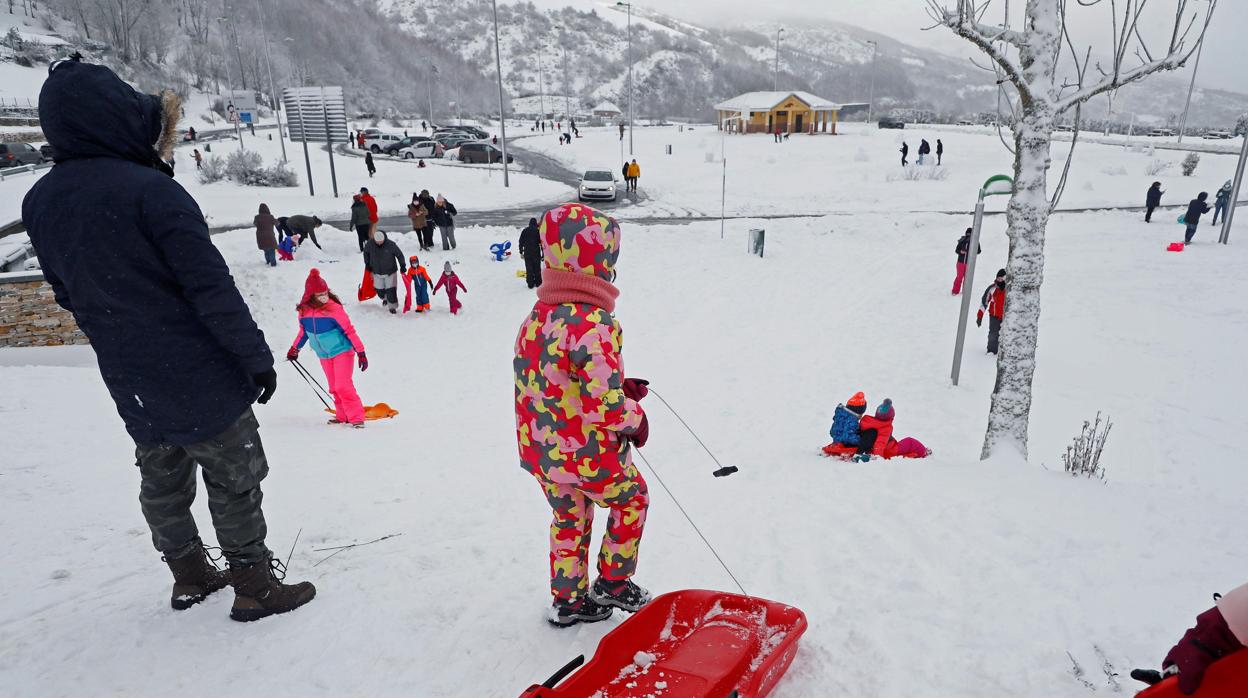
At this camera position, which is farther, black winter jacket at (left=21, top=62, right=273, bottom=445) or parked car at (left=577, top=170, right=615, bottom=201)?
parked car at (left=577, top=170, right=615, bottom=201)

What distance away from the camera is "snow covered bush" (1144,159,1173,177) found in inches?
1089

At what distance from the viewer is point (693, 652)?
268cm

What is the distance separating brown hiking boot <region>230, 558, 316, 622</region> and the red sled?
1.41 metres

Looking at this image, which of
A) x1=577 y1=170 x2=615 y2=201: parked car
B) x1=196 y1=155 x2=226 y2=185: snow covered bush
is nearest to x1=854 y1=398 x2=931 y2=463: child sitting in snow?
x1=577 y1=170 x2=615 y2=201: parked car

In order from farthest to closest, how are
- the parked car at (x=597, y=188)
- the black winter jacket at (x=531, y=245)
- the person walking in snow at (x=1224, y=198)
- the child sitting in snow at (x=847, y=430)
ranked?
the parked car at (x=597, y=188) → the person walking in snow at (x=1224, y=198) → the black winter jacket at (x=531, y=245) → the child sitting in snow at (x=847, y=430)

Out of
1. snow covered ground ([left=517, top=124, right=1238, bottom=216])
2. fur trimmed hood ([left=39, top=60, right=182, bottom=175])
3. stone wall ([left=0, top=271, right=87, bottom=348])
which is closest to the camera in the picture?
fur trimmed hood ([left=39, top=60, right=182, bottom=175])

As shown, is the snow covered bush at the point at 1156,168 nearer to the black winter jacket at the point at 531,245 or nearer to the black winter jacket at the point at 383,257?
the black winter jacket at the point at 531,245

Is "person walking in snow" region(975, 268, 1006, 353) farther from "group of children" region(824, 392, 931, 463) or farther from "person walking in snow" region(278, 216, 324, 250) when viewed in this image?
"person walking in snow" region(278, 216, 324, 250)

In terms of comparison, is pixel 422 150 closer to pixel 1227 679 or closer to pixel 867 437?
pixel 867 437

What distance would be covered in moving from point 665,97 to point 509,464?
109 meters

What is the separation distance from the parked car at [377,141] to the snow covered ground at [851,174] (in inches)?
400

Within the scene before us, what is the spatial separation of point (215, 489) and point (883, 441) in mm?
5448

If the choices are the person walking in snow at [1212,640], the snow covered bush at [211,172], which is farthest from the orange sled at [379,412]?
the snow covered bush at [211,172]

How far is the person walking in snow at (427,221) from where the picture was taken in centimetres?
1568
